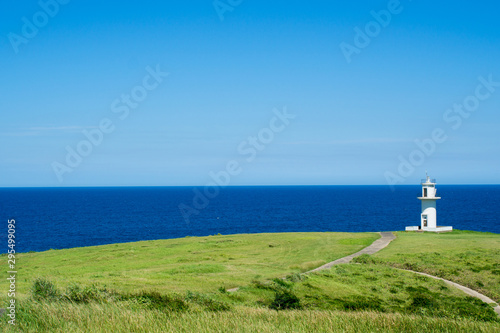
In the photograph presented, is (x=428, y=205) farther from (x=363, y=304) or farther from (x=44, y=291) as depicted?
(x=44, y=291)

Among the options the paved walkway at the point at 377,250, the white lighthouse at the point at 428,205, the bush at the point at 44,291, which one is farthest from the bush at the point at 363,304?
the white lighthouse at the point at 428,205

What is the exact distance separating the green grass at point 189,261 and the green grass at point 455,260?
4.76m

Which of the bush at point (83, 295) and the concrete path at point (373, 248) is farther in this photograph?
the concrete path at point (373, 248)

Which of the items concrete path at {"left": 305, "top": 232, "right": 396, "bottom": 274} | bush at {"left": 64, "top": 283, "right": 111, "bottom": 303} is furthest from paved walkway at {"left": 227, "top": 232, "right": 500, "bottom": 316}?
bush at {"left": 64, "top": 283, "right": 111, "bottom": 303}

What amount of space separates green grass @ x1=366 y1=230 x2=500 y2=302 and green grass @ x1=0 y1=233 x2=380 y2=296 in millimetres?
4764

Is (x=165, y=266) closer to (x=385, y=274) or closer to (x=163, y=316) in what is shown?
(x=385, y=274)

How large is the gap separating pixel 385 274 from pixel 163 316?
18.9 m

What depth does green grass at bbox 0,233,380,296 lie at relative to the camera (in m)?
Answer: 24.7

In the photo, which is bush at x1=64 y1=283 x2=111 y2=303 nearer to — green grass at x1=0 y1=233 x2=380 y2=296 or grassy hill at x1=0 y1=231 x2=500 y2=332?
grassy hill at x1=0 y1=231 x2=500 y2=332

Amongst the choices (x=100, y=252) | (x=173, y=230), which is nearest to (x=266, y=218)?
(x=173, y=230)

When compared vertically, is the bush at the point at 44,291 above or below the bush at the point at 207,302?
above

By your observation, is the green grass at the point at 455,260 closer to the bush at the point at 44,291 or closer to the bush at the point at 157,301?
the bush at the point at 157,301

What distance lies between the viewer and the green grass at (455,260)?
25328mm

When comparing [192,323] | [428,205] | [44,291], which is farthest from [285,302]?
[428,205]
